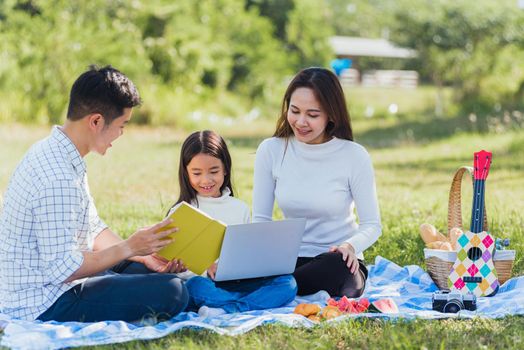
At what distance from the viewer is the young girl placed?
4.12 m

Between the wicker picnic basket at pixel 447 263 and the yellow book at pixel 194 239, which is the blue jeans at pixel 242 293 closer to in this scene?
the yellow book at pixel 194 239

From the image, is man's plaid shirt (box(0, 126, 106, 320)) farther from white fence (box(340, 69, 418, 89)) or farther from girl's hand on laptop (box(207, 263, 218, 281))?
white fence (box(340, 69, 418, 89))

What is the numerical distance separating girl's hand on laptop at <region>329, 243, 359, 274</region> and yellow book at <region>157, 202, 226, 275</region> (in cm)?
71

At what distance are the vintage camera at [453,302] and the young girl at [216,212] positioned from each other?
71 cm

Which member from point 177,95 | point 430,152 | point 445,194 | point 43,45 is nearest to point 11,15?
point 43,45

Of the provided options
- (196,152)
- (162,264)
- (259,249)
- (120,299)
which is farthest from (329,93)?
(120,299)

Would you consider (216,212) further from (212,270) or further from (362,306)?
(362,306)

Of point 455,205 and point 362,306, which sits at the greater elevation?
point 455,205

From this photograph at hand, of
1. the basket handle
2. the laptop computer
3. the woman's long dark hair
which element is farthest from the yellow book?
the basket handle

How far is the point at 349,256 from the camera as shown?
4.27m

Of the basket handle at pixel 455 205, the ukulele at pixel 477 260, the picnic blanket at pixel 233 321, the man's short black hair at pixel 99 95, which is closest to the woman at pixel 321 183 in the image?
the picnic blanket at pixel 233 321

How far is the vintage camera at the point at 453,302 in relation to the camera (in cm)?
399

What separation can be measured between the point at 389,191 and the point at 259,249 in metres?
4.53

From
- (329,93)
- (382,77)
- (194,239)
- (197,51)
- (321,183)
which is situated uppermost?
(197,51)
